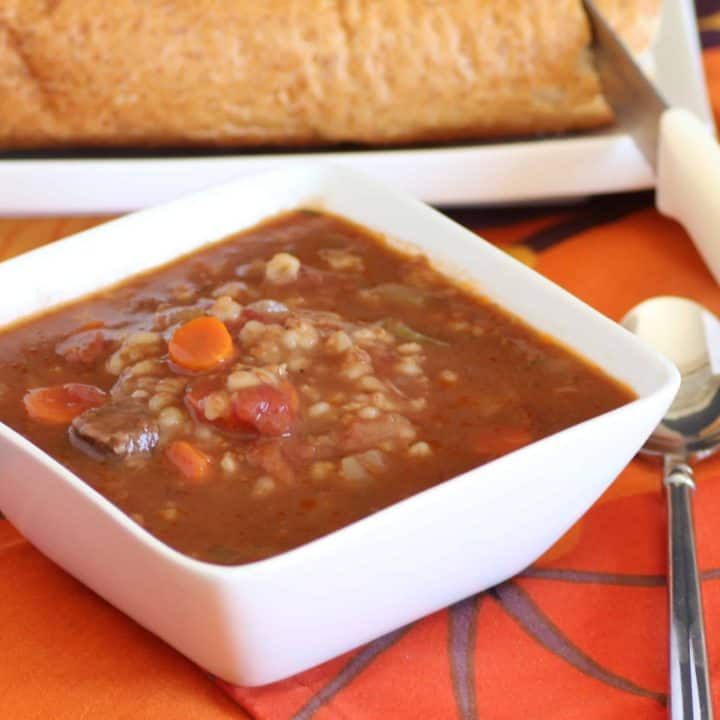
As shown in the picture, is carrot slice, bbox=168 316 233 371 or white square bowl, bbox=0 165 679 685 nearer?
white square bowl, bbox=0 165 679 685

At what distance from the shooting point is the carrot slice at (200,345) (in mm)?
2268

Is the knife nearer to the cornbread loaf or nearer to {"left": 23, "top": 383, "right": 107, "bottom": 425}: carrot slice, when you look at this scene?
the cornbread loaf

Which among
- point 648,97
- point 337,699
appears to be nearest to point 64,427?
point 337,699

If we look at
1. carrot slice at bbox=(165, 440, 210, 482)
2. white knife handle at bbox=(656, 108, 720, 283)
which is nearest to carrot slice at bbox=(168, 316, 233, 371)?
carrot slice at bbox=(165, 440, 210, 482)

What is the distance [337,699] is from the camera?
2.03 meters

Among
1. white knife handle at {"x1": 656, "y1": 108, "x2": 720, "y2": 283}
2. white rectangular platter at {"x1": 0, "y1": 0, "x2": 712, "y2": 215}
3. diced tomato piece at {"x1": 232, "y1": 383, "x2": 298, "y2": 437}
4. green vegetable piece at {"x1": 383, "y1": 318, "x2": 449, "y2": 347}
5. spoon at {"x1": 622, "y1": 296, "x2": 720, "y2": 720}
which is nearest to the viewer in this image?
spoon at {"x1": 622, "y1": 296, "x2": 720, "y2": 720}

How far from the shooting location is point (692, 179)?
306cm

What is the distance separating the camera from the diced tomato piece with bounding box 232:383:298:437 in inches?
83.2

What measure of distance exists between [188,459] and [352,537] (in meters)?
0.36

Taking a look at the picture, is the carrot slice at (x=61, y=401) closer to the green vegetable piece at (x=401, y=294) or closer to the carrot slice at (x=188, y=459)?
the carrot slice at (x=188, y=459)

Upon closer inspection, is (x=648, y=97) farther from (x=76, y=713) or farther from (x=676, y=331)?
(x=76, y=713)

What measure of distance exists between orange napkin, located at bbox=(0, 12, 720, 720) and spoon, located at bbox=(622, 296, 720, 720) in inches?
2.4

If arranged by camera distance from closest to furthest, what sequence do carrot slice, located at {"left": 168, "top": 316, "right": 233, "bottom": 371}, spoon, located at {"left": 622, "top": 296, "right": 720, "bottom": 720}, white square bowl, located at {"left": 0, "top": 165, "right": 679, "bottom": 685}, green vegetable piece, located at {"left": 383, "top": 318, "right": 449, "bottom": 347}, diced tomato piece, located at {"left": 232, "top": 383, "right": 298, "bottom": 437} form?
white square bowl, located at {"left": 0, "top": 165, "right": 679, "bottom": 685} → spoon, located at {"left": 622, "top": 296, "right": 720, "bottom": 720} → diced tomato piece, located at {"left": 232, "top": 383, "right": 298, "bottom": 437} → carrot slice, located at {"left": 168, "top": 316, "right": 233, "bottom": 371} → green vegetable piece, located at {"left": 383, "top": 318, "right": 449, "bottom": 347}

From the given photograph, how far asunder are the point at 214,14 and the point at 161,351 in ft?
4.35
